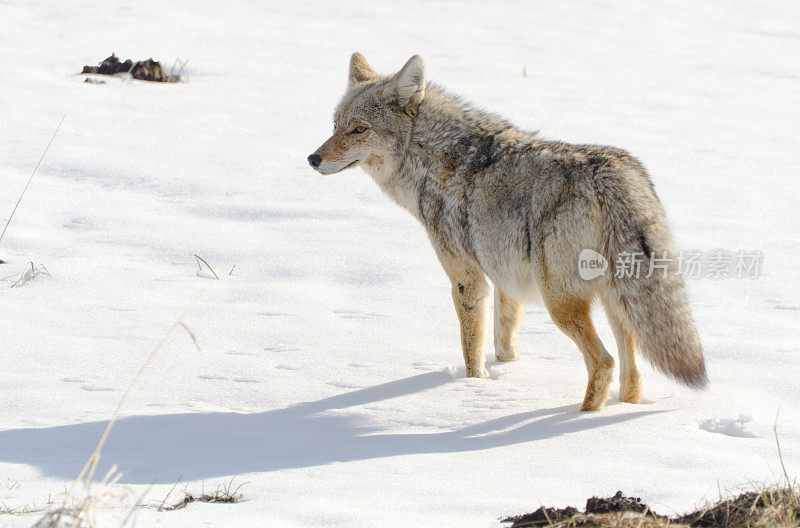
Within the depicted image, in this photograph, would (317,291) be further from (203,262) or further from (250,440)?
(250,440)

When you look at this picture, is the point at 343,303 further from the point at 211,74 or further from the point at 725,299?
the point at 211,74

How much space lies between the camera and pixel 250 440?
385cm

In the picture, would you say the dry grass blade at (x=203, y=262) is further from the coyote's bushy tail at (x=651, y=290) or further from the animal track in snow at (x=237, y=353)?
the coyote's bushy tail at (x=651, y=290)

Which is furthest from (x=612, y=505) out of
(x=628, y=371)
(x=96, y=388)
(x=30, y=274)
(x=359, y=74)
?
(x=30, y=274)

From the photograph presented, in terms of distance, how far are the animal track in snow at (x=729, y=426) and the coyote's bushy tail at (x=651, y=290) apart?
0.21 metres

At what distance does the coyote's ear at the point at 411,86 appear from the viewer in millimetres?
5367

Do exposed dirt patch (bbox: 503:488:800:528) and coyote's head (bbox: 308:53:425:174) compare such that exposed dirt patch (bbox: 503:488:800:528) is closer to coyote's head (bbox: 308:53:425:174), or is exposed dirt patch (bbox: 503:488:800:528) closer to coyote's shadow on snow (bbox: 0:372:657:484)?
coyote's shadow on snow (bbox: 0:372:657:484)

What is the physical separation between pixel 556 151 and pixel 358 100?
1.53 m

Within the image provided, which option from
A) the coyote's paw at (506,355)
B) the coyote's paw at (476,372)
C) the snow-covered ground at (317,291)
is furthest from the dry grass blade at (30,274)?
the coyote's paw at (506,355)

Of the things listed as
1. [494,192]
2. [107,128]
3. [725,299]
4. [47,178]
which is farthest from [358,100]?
[107,128]

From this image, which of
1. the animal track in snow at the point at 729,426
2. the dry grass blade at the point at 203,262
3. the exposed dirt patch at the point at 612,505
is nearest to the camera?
the exposed dirt patch at the point at 612,505

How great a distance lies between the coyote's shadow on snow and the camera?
3.45 meters

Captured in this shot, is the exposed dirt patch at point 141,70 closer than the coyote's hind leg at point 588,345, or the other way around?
the coyote's hind leg at point 588,345

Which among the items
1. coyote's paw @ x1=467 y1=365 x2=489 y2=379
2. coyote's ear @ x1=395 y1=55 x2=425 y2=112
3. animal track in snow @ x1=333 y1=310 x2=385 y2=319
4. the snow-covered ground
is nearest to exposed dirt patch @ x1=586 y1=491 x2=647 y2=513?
the snow-covered ground
